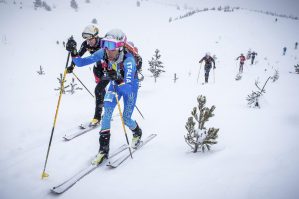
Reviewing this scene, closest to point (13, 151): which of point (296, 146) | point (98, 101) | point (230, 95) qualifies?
point (98, 101)

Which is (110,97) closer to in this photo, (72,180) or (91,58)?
(91,58)

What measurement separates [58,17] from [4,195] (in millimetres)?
41671

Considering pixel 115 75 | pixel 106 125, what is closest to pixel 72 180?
pixel 106 125

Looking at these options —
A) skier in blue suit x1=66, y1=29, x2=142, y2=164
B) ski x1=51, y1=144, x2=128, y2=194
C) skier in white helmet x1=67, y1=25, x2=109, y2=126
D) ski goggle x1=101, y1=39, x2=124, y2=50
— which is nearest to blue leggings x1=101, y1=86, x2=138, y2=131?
skier in blue suit x1=66, y1=29, x2=142, y2=164

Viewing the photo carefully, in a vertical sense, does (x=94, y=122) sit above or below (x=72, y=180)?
above

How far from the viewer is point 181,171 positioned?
13.5 feet

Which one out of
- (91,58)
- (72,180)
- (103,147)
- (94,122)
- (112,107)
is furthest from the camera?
(94,122)

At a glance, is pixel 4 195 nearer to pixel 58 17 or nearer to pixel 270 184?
pixel 270 184

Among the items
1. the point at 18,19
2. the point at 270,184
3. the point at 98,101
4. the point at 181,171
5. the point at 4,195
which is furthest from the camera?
the point at 18,19

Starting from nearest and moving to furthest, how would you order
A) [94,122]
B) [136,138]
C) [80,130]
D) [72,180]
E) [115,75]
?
[72,180], [115,75], [136,138], [80,130], [94,122]

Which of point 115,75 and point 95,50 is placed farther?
point 95,50

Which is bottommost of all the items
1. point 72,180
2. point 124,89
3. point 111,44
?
point 72,180

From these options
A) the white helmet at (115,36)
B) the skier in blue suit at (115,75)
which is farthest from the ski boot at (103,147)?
the white helmet at (115,36)

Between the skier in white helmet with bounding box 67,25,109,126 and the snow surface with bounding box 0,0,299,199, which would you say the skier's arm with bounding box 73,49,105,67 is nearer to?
the skier in white helmet with bounding box 67,25,109,126
